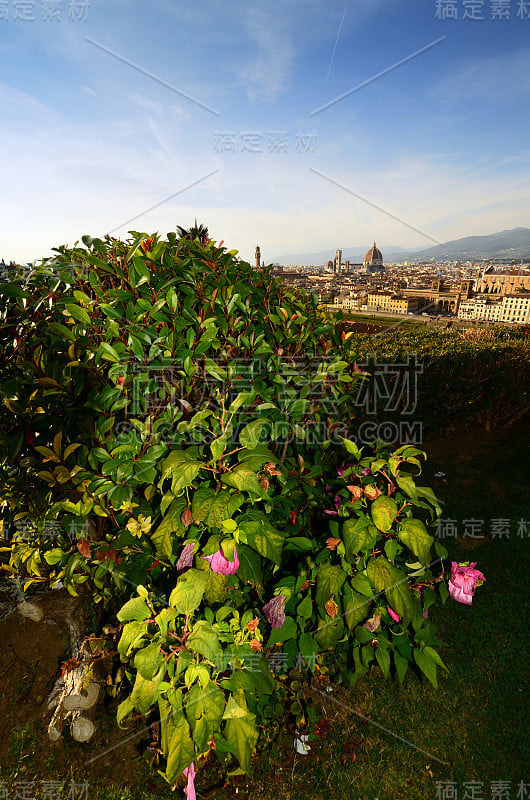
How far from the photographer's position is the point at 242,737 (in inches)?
61.1

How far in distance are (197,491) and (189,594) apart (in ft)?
1.20

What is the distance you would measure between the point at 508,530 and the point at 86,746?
14.7ft

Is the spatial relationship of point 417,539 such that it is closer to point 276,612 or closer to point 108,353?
point 276,612

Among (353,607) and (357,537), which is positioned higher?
(357,537)

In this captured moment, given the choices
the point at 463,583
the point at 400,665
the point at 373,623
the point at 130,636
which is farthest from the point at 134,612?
the point at 463,583

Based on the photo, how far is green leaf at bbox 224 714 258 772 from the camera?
1537 millimetres

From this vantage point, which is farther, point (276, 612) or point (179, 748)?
point (276, 612)

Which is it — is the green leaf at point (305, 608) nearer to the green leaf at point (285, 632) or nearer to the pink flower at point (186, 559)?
the green leaf at point (285, 632)

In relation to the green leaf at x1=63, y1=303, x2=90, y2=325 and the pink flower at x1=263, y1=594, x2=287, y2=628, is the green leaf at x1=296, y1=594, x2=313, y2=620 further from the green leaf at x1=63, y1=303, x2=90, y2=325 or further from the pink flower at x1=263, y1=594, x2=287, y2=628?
the green leaf at x1=63, y1=303, x2=90, y2=325

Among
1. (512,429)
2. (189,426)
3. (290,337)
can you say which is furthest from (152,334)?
(512,429)

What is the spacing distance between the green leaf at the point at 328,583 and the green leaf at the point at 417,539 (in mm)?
299

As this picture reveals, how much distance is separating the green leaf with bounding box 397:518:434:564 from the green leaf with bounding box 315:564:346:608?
30cm

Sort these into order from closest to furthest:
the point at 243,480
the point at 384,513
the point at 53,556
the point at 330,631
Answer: the point at 243,480, the point at 384,513, the point at 330,631, the point at 53,556

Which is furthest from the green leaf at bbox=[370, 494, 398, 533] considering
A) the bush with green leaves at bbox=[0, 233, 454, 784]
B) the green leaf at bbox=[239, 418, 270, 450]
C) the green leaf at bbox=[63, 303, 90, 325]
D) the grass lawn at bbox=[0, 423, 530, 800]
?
the grass lawn at bbox=[0, 423, 530, 800]
